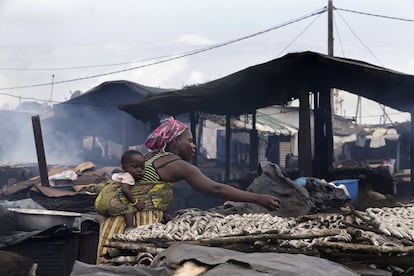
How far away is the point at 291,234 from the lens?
8.98 ft

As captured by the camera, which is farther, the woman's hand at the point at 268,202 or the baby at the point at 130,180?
the baby at the point at 130,180

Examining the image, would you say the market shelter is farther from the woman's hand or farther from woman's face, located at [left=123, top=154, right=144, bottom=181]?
the woman's hand

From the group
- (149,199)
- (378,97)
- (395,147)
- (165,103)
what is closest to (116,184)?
(149,199)

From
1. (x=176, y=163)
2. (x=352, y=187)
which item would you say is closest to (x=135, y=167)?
(x=176, y=163)

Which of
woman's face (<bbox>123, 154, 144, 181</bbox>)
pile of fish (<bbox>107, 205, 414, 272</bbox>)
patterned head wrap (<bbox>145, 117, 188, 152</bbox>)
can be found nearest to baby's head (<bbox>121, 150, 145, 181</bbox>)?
woman's face (<bbox>123, 154, 144, 181</bbox>)

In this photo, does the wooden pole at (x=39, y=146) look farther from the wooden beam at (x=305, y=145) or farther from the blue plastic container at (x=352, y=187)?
the blue plastic container at (x=352, y=187)

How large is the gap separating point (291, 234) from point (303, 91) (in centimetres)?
713

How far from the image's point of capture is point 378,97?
11484 mm

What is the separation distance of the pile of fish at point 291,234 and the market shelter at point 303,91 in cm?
553

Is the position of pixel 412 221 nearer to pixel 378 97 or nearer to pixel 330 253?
pixel 330 253

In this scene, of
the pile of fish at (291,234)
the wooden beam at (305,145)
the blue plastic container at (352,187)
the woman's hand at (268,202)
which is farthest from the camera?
the blue plastic container at (352,187)

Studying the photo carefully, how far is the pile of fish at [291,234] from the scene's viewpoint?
2.62 m

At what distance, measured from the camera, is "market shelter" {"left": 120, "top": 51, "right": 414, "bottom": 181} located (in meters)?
9.01

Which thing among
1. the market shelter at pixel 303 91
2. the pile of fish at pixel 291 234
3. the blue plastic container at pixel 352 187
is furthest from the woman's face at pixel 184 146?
the blue plastic container at pixel 352 187
